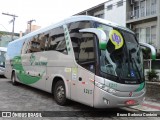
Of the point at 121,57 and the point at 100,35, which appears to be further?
the point at 121,57

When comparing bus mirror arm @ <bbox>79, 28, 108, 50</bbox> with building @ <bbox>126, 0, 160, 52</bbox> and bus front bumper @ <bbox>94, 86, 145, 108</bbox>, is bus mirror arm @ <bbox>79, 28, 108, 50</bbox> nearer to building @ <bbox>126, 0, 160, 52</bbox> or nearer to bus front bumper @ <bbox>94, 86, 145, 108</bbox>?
bus front bumper @ <bbox>94, 86, 145, 108</bbox>

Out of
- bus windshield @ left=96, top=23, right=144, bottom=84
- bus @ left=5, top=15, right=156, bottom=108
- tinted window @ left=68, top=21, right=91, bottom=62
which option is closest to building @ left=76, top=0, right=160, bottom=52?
bus @ left=5, top=15, right=156, bottom=108

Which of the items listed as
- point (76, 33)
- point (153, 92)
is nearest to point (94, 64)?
point (76, 33)

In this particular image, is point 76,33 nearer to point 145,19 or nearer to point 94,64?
point 94,64

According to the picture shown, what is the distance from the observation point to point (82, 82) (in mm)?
8109

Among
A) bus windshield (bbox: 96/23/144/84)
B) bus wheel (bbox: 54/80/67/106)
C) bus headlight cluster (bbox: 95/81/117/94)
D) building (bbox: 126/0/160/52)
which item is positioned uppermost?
building (bbox: 126/0/160/52)

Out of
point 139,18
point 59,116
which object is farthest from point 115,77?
point 139,18

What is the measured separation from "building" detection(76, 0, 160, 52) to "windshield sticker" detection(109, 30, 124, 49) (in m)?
17.8

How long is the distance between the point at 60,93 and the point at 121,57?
9.34 ft

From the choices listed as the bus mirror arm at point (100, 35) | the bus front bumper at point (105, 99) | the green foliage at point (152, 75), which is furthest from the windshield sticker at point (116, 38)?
the green foliage at point (152, 75)

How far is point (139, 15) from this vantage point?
1135 inches

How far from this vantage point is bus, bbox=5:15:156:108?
24.7 ft

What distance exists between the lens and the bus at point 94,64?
24.7ft

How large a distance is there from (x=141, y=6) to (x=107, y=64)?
23.0 m
